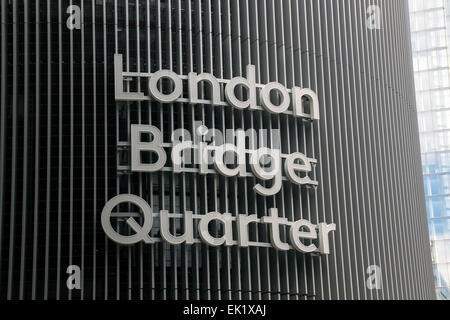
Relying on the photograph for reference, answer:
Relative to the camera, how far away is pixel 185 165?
36156 mm

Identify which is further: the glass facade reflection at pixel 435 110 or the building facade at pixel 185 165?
the glass facade reflection at pixel 435 110

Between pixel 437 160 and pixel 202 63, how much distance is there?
58.7 m

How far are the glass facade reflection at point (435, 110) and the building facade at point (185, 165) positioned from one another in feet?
166

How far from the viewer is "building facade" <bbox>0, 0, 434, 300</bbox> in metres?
34.5

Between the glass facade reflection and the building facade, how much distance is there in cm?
5074

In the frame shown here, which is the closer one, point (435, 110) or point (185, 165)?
point (185, 165)

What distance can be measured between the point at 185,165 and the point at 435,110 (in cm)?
6034

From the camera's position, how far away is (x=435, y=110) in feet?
302

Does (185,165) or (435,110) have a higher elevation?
(435,110)

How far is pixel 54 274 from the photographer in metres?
33.8

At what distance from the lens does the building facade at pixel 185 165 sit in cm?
3453

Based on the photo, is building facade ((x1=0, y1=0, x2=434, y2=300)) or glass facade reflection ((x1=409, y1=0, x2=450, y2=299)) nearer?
building facade ((x1=0, y1=0, x2=434, y2=300))
